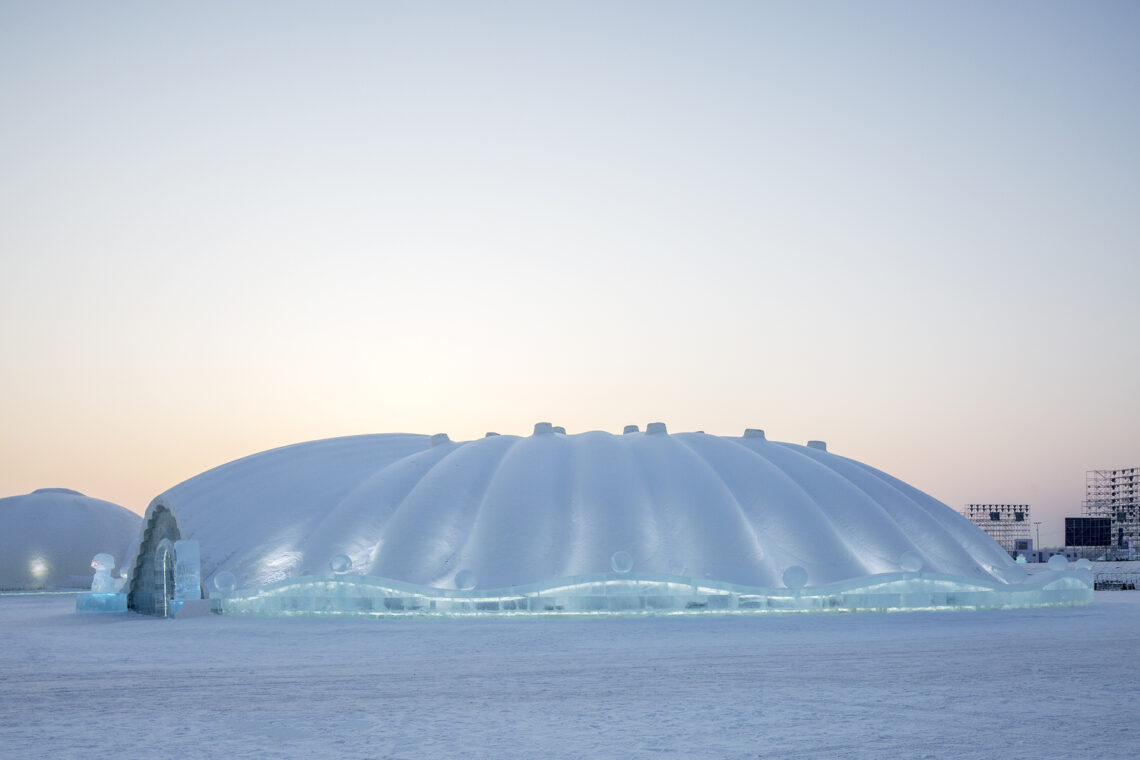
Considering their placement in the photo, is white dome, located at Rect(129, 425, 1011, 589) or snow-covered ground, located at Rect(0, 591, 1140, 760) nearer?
snow-covered ground, located at Rect(0, 591, 1140, 760)

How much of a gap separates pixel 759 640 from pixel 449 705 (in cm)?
1176

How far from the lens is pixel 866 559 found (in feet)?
124

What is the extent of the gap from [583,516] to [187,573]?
49.5 feet

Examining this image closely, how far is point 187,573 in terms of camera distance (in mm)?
39125

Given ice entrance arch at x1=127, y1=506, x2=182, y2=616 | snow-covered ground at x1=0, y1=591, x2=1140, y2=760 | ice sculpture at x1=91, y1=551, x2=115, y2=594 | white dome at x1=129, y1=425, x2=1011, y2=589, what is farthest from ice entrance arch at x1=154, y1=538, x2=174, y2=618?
snow-covered ground at x1=0, y1=591, x2=1140, y2=760

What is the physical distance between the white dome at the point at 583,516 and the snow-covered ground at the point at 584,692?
6132mm

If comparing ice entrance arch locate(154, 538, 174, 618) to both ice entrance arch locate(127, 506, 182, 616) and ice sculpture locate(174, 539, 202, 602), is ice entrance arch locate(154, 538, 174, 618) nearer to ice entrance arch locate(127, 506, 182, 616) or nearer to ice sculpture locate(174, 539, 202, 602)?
ice entrance arch locate(127, 506, 182, 616)

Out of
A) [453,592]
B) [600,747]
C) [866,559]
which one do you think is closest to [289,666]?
[600,747]

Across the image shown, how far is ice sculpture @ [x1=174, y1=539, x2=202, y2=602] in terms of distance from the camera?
3906cm

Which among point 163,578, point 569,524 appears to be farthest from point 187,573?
point 569,524

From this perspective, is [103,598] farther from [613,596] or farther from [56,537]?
[56,537]

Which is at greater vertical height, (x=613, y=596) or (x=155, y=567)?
(x=155, y=567)

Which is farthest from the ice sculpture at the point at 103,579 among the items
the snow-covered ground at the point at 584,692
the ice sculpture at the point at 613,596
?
the snow-covered ground at the point at 584,692

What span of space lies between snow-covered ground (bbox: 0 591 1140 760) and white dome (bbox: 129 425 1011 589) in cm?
613
